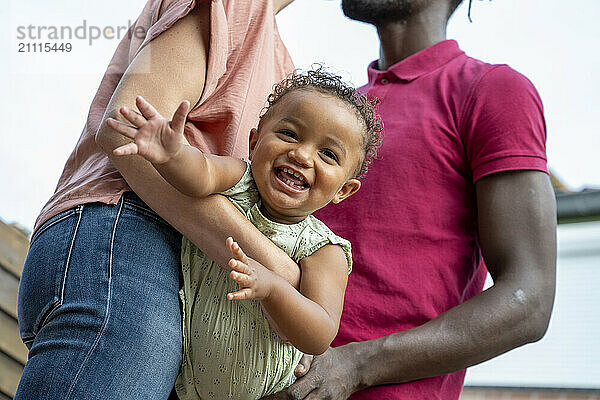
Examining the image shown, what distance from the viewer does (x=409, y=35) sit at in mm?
1820

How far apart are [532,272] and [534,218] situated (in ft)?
0.34

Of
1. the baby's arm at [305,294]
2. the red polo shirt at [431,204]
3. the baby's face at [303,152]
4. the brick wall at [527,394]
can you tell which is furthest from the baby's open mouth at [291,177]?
the brick wall at [527,394]

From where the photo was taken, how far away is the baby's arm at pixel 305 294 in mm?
849

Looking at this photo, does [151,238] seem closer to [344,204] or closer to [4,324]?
[344,204]

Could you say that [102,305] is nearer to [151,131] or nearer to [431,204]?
[151,131]

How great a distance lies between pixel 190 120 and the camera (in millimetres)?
1077

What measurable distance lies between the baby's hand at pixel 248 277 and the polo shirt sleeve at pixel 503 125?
2.08 feet

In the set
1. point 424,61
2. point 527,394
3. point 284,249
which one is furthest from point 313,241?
point 527,394

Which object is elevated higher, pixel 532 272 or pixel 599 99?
pixel 532 272

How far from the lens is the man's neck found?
180 centimetres

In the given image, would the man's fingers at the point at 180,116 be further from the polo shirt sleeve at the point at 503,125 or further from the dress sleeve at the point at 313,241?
the polo shirt sleeve at the point at 503,125

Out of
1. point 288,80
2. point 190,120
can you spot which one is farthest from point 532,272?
point 190,120

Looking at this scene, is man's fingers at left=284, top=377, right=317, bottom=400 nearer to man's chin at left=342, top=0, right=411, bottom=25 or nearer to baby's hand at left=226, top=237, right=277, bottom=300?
baby's hand at left=226, top=237, right=277, bottom=300

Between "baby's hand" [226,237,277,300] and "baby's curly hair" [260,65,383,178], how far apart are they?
1.10 feet
